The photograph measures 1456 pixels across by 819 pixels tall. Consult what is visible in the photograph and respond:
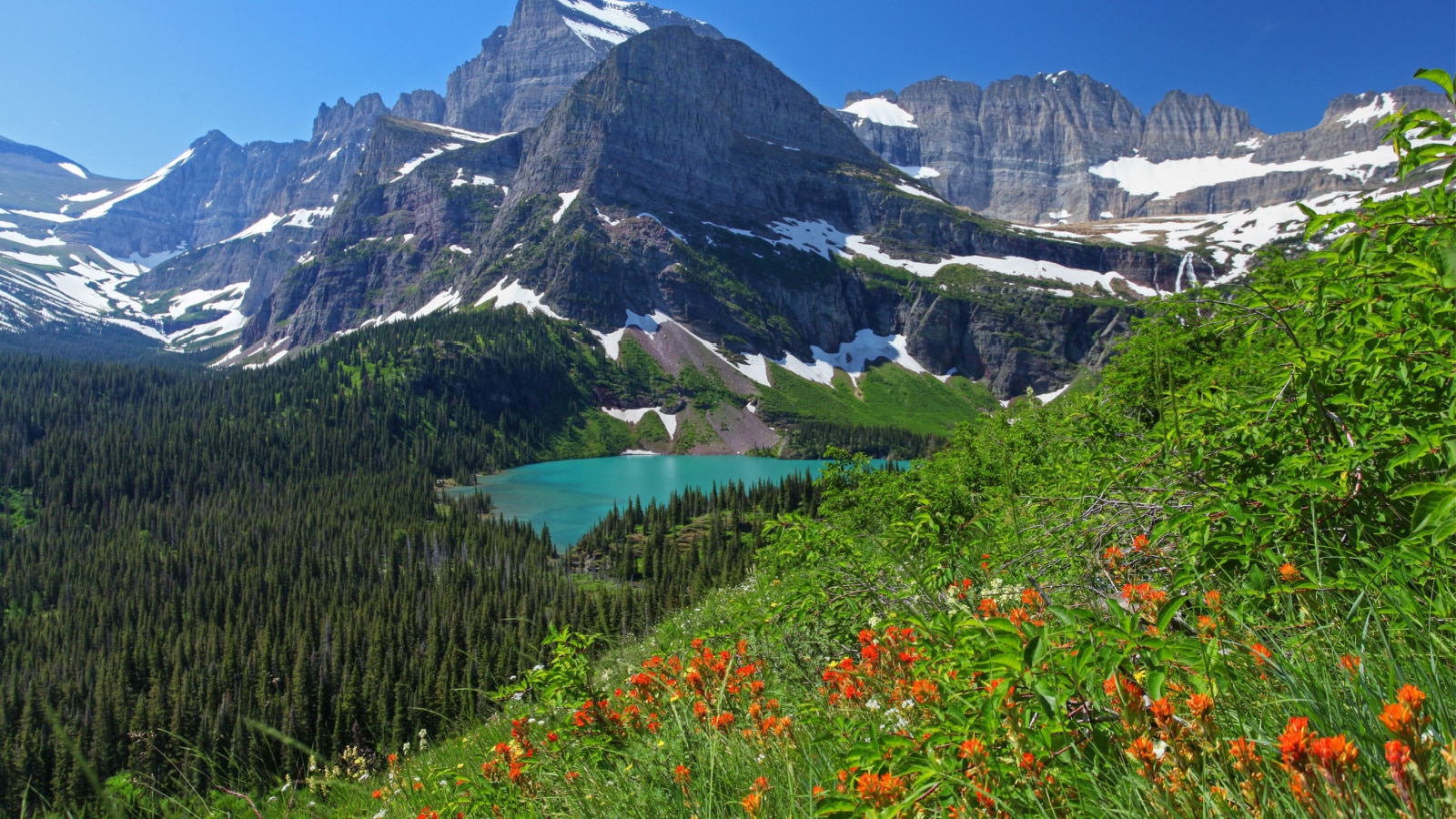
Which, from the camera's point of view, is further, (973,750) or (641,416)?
(641,416)

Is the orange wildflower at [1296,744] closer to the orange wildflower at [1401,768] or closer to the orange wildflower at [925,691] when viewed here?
the orange wildflower at [1401,768]

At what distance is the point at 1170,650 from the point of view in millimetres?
1661

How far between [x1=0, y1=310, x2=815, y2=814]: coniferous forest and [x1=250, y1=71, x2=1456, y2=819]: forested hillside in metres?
1.07

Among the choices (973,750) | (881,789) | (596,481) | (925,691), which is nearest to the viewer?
(973,750)

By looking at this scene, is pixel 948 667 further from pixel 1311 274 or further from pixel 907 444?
pixel 907 444

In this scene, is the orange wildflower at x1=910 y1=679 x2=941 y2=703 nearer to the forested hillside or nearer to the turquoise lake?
the forested hillside

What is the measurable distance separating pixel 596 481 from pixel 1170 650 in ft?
398

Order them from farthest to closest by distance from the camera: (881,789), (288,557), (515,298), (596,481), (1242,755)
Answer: (515,298) < (596,481) < (288,557) < (881,789) < (1242,755)

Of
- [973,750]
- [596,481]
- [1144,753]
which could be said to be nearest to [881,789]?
[973,750]

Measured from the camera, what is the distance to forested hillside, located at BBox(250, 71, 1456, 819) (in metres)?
1.68

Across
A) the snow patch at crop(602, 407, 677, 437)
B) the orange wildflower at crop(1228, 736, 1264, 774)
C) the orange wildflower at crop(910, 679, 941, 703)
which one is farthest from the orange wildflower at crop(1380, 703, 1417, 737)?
the snow patch at crop(602, 407, 677, 437)

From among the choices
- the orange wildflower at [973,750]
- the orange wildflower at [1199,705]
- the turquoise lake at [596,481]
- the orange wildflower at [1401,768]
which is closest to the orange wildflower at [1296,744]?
the orange wildflower at [1401,768]

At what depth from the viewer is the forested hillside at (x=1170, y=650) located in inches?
66.0

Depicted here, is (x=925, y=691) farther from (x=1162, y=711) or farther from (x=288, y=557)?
(x=288, y=557)
